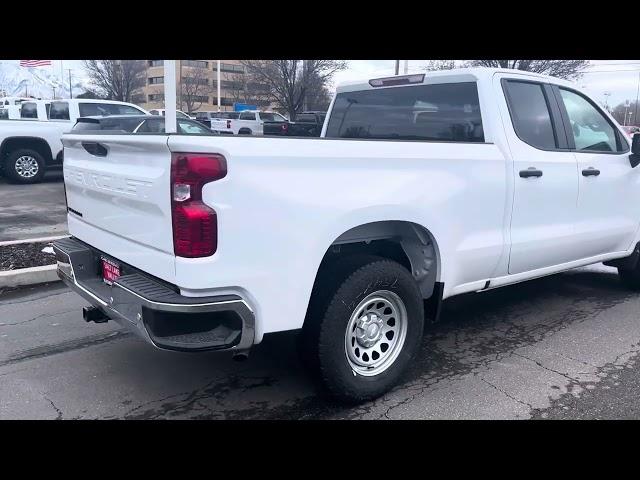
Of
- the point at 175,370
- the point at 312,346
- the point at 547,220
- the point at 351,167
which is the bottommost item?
the point at 175,370

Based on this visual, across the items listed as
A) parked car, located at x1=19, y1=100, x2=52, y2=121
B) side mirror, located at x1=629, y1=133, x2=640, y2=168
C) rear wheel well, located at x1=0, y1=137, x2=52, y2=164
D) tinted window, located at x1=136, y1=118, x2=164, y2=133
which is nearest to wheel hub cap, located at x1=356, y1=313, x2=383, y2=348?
side mirror, located at x1=629, y1=133, x2=640, y2=168

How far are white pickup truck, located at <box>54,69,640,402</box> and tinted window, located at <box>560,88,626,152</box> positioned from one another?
19 millimetres

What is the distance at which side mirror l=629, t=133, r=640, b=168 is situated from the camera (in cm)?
529

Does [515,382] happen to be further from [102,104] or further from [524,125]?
[102,104]

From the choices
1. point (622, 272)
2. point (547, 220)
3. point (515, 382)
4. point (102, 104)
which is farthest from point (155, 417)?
point (102, 104)

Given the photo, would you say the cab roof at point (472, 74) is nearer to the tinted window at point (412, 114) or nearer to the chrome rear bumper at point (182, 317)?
the tinted window at point (412, 114)

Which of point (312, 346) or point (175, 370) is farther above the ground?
point (312, 346)

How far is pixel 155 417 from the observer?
136 inches

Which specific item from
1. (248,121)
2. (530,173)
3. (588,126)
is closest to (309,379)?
(530,173)

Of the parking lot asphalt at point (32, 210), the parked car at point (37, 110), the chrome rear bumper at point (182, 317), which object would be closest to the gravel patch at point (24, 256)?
the parking lot asphalt at point (32, 210)

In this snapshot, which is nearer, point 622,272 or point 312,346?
point 312,346

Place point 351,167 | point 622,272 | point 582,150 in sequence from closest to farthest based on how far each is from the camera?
point 351,167 → point 582,150 → point 622,272

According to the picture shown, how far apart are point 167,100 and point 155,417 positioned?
5.38m

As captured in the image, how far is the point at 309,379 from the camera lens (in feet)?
12.8
